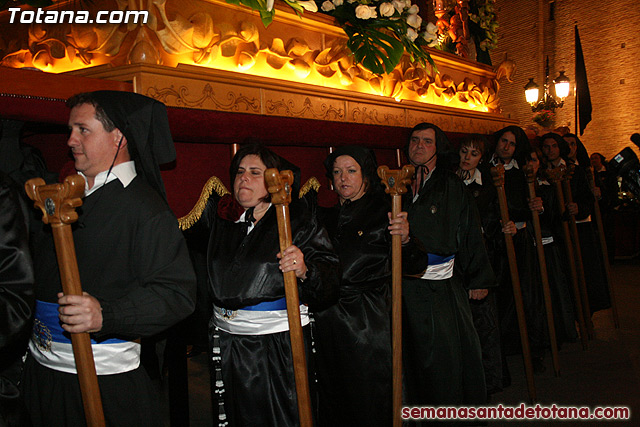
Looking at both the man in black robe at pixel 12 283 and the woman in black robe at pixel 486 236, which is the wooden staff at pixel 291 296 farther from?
the woman in black robe at pixel 486 236

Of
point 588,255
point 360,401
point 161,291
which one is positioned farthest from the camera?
point 588,255

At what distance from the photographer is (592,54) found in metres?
15.1

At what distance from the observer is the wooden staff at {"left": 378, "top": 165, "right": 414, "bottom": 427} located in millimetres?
2717

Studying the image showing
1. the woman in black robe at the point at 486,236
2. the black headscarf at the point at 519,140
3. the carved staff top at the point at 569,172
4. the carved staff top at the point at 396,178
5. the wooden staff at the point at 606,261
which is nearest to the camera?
the carved staff top at the point at 396,178

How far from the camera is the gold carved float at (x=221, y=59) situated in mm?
2539

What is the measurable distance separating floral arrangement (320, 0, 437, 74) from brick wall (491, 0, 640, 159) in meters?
12.5

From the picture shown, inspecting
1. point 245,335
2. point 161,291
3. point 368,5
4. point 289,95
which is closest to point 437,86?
point 368,5

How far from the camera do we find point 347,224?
3242 mm

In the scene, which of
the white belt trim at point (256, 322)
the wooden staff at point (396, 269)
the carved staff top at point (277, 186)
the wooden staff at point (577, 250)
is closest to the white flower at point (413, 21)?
the wooden staff at point (396, 269)

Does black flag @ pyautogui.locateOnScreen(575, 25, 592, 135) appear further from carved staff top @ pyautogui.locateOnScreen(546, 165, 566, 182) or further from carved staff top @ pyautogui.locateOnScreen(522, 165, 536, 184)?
carved staff top @ pyautogui.locateOnScreen(522, 165, 536, 184)

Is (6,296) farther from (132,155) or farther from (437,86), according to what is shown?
(437,86)

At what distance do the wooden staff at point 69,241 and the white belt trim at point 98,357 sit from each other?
0.77 feet

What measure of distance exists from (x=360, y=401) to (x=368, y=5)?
222 cm

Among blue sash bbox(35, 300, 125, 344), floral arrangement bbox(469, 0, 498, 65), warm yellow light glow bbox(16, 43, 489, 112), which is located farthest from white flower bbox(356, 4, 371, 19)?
floral arrangement bbox(469, 0, 498, 65)
